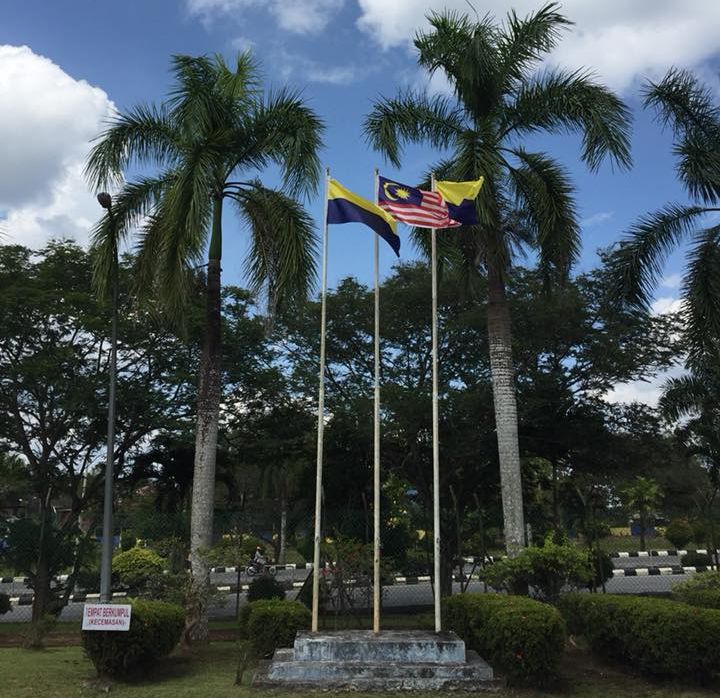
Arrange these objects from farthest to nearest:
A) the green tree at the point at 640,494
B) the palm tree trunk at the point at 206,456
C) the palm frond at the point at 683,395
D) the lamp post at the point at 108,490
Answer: the green tree at the point at 640,494 < the palm frond at the point at 683,395 < the palm tree trunk at the point at 206,456 < the lamp post at the point at 108,490

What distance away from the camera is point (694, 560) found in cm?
3328

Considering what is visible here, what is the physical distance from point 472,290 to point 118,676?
33.5ft

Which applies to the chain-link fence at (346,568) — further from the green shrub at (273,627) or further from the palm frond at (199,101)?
the palm frond at (199,101)

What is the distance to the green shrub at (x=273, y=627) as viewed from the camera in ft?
34.9

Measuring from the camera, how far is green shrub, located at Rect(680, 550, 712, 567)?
3241 cm

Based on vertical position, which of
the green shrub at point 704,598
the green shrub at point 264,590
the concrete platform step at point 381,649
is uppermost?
the green shrub at point 704,598

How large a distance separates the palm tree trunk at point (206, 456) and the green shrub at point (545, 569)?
4.81 meters

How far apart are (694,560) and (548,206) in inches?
1036

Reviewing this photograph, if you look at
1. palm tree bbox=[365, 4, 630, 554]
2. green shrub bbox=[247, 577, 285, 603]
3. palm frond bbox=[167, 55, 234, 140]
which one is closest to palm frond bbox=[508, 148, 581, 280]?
palm tree bbox=[365, 4, 630, 554]

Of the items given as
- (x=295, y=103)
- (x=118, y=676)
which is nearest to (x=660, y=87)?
(x=295, y=103)

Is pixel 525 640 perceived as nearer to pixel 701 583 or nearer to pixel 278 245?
pixel 701 583

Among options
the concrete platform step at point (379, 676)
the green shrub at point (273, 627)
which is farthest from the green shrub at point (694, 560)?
the concrete platform step at point (379, 676)

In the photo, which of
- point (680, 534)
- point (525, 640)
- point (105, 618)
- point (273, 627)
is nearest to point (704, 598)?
point (525, 640)

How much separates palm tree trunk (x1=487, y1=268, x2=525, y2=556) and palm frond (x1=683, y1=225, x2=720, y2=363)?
3739 mm
